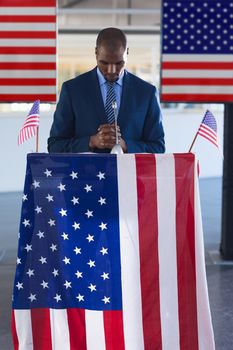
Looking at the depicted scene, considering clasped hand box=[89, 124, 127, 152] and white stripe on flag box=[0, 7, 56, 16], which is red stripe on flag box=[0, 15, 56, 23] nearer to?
white stripe on flag box=[0, 7, 56, 16]

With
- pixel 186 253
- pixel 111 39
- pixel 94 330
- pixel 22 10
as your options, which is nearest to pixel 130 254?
pixel 186 253

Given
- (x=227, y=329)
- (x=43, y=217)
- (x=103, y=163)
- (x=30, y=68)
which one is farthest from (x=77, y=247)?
(x=30, y=68)

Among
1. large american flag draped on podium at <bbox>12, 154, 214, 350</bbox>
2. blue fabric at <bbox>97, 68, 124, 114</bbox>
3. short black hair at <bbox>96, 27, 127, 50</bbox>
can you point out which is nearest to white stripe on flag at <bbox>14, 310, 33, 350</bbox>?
large american flag draped on podium at <bbox>12, 154, 214, 350</bbox>

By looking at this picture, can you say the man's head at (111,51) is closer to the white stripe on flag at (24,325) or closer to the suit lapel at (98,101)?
the suit lapel at (98,101)

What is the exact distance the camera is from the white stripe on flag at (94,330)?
2.62 metres

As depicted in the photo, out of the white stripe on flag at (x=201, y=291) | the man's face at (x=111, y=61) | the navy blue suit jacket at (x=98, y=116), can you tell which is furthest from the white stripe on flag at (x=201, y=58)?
the white stripe on flag at (x=201, y=291)

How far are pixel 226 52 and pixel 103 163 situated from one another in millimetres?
2572

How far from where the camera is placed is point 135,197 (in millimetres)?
2561

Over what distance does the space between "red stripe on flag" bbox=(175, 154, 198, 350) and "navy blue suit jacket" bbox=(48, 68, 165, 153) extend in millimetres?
431

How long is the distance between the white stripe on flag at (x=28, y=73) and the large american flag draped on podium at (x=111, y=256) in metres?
2.39

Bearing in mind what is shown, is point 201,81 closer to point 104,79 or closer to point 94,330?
point 104,79

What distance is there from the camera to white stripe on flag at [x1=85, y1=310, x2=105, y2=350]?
8.61ft

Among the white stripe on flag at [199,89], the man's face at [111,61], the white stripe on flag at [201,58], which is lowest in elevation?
the man's face at [111,61]

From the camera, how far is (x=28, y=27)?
15.8 feet
